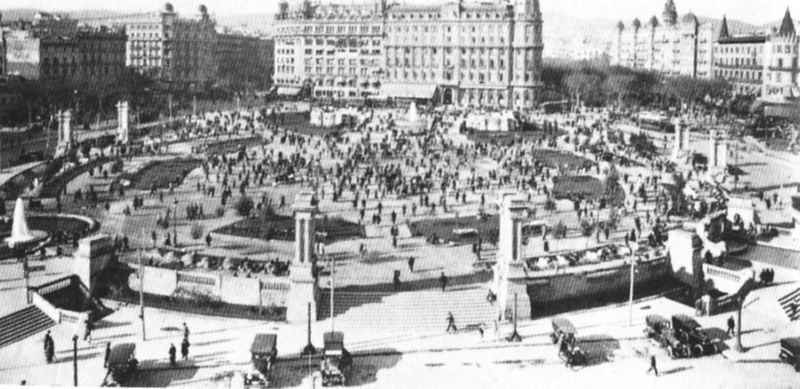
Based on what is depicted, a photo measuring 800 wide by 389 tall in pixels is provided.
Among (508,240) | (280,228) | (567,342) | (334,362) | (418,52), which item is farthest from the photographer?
(418,52)

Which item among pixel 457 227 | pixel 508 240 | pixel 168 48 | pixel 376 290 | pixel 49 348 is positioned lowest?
pixel 49 348

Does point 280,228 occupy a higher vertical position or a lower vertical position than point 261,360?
higher

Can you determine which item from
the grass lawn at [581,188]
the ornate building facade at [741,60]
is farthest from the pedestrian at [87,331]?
the ornate building facade at [741,60]

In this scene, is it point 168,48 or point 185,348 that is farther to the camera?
point 168,48

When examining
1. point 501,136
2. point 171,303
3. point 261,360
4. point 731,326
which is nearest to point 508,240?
point 731,326

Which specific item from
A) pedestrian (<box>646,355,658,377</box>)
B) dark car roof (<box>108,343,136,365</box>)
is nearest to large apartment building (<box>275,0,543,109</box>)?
pedestrian (<box>646,355,658,377</box>)

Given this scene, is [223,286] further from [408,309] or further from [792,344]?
[792,344]

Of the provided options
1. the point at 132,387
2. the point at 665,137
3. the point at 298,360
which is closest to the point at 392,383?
the point at 298,360

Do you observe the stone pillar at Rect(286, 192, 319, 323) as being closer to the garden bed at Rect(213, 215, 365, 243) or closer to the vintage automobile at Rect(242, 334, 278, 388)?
the vintage automobile at Rect(242, 334, 278, 388)

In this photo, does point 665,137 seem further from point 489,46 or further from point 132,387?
point 132,387
